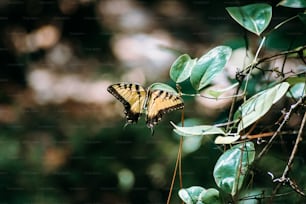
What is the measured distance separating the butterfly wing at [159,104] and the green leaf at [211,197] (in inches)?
3.0

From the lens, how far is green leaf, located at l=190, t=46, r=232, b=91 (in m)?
0.56

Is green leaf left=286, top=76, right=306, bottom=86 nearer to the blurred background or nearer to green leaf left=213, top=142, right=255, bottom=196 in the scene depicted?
green leaf left=213, top=142, right=255, bottom=196

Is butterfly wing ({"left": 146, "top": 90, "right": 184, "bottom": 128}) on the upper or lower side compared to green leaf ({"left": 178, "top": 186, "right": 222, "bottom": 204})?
upper

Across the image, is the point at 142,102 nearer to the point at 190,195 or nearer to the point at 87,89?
the point at 190,195

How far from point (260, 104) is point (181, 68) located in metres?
0.10

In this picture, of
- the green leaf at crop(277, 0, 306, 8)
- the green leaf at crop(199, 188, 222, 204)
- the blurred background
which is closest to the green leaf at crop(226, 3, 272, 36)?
the green leaf at crop(277, 0, 306, 8)

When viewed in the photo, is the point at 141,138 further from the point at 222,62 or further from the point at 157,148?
the point at 222,62

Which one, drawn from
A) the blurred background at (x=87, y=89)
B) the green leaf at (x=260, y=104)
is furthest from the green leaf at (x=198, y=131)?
the blurred background at (x=87, y=89)

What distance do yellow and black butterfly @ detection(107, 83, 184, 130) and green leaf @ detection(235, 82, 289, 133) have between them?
0.07 m

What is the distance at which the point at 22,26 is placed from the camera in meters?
1.22

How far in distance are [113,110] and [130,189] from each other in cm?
15

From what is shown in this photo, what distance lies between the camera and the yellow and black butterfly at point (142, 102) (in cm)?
58

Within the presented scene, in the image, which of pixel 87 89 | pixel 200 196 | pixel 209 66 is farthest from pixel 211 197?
pixel 87 89

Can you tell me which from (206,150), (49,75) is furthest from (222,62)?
(49,75)
